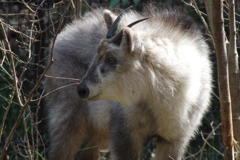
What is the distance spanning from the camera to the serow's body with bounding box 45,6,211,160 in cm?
267

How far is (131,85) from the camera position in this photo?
8.98 feet

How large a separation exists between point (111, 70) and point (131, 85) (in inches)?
7.9

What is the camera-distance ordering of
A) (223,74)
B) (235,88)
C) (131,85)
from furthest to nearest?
(131,85)
(235,88)
(223,74)

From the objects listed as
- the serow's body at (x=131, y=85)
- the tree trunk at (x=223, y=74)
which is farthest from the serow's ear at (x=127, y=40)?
the tree trunk at (x=223, y=74)

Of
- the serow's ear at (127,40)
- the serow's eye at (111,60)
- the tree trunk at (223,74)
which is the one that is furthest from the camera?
the serow's eye at (111,60)

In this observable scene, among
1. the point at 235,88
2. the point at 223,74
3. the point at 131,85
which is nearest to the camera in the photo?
the point at 223,74

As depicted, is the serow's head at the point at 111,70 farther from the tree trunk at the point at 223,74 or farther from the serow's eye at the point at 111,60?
the tree trunk at the point at 223,74

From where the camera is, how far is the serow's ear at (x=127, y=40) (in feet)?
8.31

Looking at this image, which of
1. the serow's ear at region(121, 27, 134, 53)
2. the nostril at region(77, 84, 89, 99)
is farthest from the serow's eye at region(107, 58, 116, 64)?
the nostril at region(77, 84, 89, 99)

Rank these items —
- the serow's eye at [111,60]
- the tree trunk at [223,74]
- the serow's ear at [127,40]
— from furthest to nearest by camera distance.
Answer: the serow's eye at [111,60], the serow's ear at [127,40], the tree trunk at [223,74]

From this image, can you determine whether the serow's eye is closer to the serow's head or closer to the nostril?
the serow's head

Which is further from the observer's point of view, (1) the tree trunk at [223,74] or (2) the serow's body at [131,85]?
(2) the serow's body at [131,85]

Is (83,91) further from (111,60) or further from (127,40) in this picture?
(127,40)

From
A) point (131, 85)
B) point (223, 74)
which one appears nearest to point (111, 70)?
point (131, 85)
